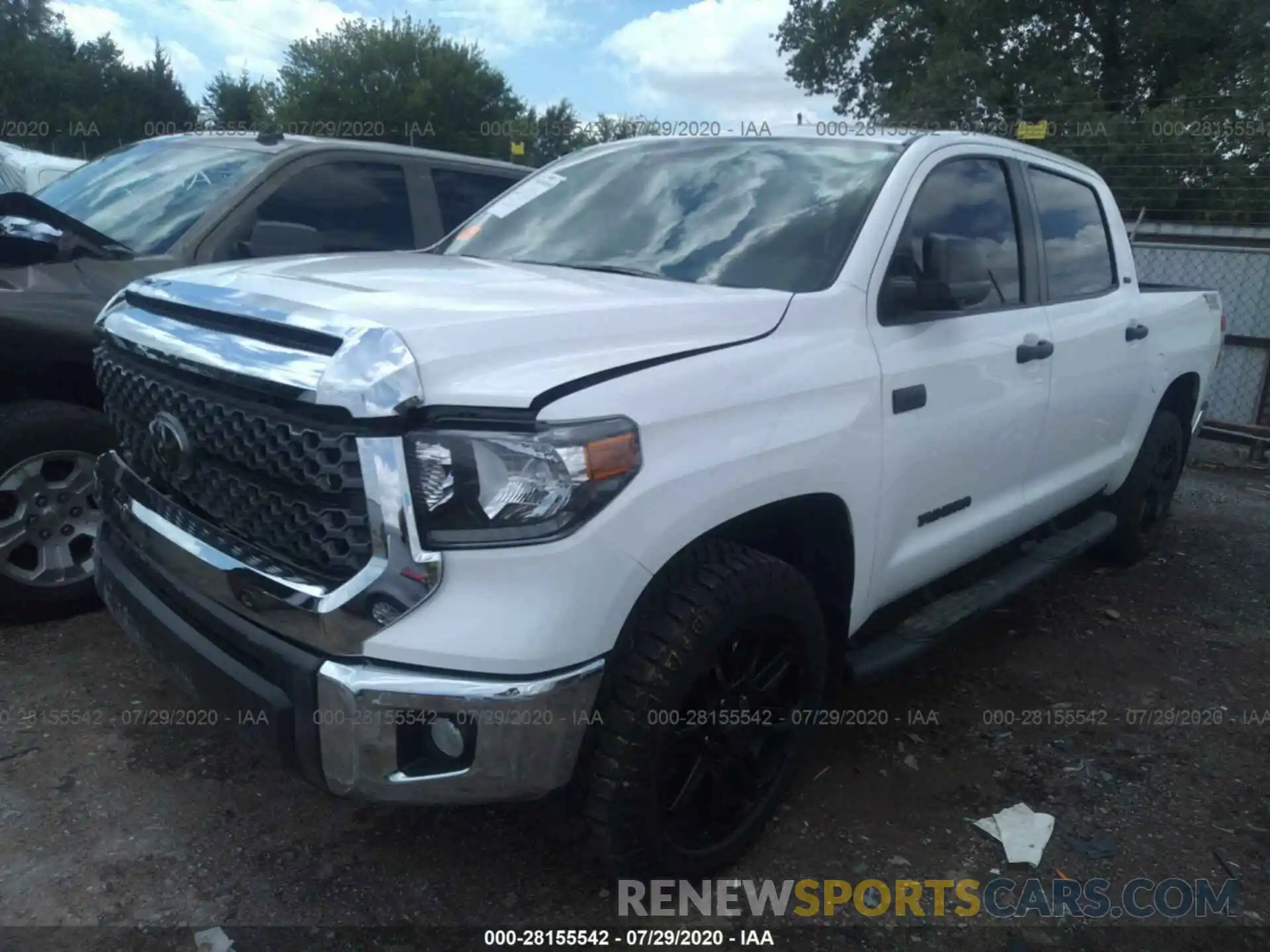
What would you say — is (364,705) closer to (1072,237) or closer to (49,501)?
(49,501)

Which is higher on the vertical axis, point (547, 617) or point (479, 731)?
point (547, 617)

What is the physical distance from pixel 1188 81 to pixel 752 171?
973 inches

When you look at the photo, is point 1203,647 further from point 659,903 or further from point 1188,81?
point 1188,81

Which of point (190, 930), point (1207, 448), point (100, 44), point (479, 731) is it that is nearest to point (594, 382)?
point (479, 731)

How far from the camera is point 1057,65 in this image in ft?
78.6

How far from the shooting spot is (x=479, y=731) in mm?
2025

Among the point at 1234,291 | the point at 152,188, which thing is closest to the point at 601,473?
the point at 152,188

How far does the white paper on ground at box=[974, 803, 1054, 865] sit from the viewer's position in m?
2.87

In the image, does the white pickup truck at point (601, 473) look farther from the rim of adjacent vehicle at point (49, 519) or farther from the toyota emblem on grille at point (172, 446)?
the rim of adjacent vehicle at point (49, 519)

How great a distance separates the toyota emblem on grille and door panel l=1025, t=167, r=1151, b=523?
2.80 m

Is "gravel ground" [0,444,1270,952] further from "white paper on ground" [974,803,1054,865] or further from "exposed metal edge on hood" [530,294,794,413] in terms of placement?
"exposed metal edge on hood" [530,294,794,413]

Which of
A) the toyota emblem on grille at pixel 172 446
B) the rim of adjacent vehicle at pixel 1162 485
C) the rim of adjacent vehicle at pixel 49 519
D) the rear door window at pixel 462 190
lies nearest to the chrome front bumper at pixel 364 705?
the toyota emblem on grille at pixel 172 446

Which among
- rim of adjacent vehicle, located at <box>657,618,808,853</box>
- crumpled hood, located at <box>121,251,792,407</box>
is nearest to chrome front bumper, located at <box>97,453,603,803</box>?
rim of adjacent vehicle, located at <box>657,618,808,853</box>

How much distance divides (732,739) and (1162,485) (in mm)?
3859
